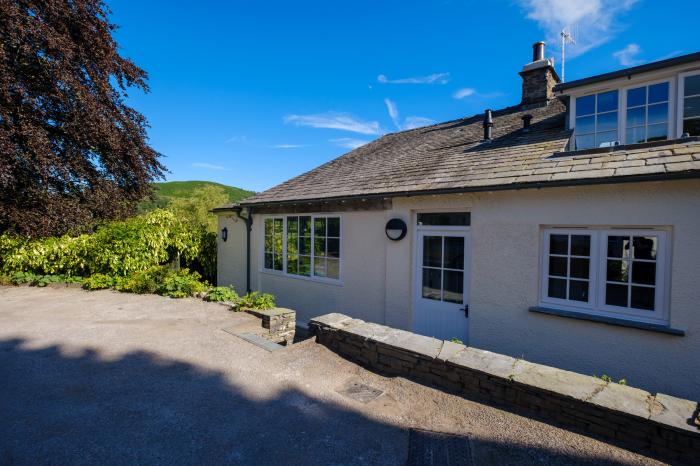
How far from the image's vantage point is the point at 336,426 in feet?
11.8

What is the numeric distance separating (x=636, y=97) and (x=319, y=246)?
23.6 ft

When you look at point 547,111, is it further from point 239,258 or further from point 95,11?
point 95,11

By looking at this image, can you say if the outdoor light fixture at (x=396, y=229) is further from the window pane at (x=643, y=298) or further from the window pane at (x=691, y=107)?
the window pane at (x=691, y=107)

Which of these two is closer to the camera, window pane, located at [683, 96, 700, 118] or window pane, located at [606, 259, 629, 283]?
window pane, located at [606, 259, 629, 283]

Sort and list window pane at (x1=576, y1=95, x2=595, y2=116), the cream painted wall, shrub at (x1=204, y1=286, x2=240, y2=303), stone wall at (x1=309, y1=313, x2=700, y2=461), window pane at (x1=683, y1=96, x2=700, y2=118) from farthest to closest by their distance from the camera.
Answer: shrub at (x1=204, y1=286, x2=240, y2=303) < window pane at (x1=576, y1=95, x2=595, y2=116) < window pane at (x1=683, y1=96, x2=700, y2=118) < the cream painted wall < stone wall at (x1=309, y1=313, x2=700, y2=461)

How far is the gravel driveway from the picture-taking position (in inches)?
124

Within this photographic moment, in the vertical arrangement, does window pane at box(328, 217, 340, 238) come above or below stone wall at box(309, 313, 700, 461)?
above

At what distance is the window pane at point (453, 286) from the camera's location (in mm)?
6742

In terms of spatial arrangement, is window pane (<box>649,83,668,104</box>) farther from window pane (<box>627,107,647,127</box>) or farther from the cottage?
window pane (<box>627,107,647,127</box>)

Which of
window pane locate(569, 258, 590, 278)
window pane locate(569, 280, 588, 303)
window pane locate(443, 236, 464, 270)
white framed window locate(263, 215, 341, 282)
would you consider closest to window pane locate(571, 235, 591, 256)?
window pane locate(569, 258, 590, 278)

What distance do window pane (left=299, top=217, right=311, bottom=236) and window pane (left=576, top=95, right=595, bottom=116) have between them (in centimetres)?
655

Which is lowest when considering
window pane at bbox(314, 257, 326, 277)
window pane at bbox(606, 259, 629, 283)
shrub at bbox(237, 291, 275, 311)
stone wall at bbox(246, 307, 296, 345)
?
stone wall at bbox(246, 307, 296, 345)

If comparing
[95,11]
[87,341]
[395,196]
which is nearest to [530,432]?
[395,196]

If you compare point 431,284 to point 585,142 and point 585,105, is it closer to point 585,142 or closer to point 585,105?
point 585,142
